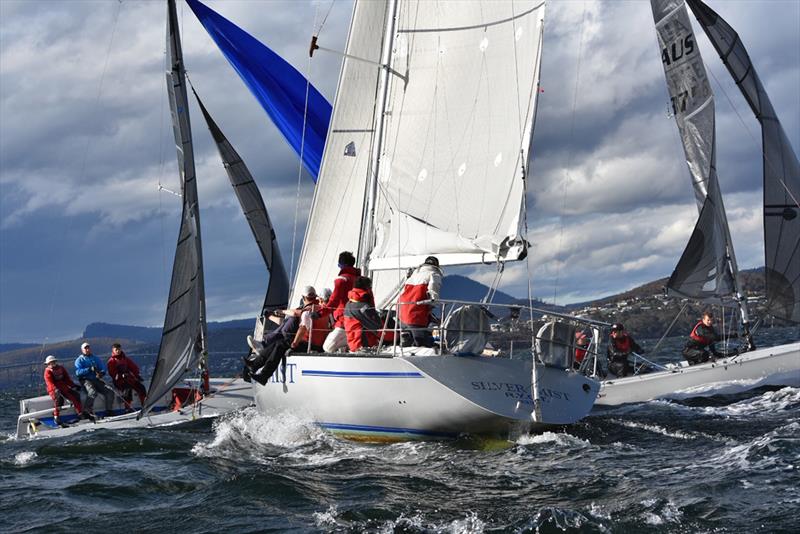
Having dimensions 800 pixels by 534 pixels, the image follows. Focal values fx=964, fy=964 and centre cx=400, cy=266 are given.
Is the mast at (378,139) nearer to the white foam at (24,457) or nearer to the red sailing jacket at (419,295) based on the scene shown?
the red sailing jacket at (419,295)

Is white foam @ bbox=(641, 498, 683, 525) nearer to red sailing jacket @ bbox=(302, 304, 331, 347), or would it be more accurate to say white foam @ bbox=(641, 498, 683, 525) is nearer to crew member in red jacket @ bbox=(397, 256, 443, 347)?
crew member in red jacket @ bbox=(397, 256, 443, 347)

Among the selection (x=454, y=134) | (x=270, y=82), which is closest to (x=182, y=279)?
(x=270, y=82)

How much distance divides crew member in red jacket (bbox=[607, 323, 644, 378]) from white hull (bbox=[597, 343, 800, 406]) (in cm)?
142

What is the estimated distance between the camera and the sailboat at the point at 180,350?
18141mm

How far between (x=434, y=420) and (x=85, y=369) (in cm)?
1034

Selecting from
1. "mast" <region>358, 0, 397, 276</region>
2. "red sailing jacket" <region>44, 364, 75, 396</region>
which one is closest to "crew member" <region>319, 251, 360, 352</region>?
"mast" <region>358, 0, 397, 276</region>

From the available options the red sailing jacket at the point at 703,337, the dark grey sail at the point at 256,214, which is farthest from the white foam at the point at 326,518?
the dark grey sail at the point at 256,214

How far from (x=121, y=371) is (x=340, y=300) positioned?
27.3 ft

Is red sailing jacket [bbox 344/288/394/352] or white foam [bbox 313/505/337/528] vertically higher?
red sailing jacket [bbox 344/288/394/352]

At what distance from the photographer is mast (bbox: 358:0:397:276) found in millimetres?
14625

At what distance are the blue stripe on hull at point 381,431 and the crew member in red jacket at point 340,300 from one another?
109 cm

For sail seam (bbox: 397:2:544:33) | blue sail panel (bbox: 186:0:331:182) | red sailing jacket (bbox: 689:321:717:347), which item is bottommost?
red sailing jacket (bbox: 689:321:717:347)

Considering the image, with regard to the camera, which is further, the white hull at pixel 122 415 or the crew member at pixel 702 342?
the crew member at pixel 702 342

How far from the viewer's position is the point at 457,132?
14.0 metres
